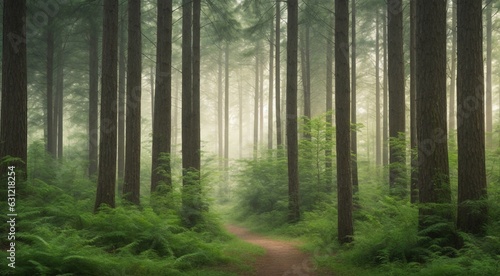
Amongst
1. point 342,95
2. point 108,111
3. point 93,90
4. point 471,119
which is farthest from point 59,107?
point 471,119

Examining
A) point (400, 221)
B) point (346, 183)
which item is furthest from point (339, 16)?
point (400, 221)

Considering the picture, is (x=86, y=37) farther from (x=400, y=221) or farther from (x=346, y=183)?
(x=400, y=221)

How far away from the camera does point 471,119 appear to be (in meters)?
7.89

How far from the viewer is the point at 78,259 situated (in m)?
6.64

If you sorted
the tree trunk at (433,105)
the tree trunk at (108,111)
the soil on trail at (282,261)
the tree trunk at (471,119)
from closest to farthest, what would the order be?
the tree trunk at (471,119) < the tree trunk at (433,105) < the soil on trail at (282,261) < the tree trunk at (108,111)

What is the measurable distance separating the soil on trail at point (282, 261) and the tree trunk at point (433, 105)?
3245 millimetres

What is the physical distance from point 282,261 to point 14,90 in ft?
29.3

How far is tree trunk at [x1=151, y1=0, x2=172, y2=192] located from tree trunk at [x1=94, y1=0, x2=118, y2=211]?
7.86 ft

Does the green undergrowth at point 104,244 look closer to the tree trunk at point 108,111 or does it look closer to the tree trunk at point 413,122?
the tree trunk at point 108,111

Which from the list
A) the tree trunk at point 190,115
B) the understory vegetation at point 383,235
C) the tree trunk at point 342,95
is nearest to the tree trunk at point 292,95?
the understory vegetation at point 383,235

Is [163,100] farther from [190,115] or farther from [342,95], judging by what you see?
[342,95]

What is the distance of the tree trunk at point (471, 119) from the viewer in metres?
7.84

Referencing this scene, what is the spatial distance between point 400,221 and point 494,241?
2.41 meters

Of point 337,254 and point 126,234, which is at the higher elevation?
point 126,234
